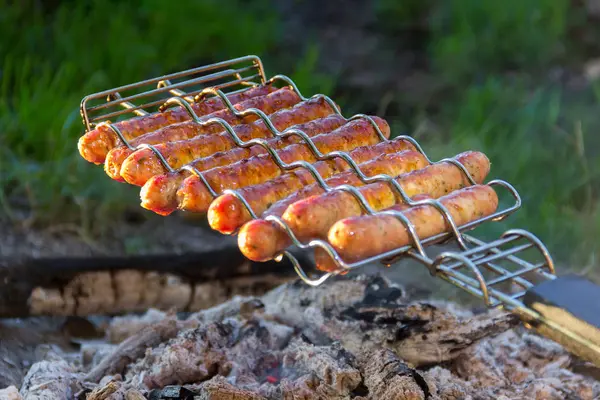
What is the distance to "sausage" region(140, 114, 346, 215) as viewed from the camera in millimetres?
2699

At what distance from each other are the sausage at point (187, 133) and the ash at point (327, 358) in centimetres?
82

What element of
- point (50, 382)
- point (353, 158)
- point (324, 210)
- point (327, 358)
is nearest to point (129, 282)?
point (50, 382)

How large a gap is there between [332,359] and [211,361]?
A: 1.65 ft

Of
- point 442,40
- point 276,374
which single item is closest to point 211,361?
point 276,374

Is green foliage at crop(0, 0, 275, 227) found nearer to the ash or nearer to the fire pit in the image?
the fire pit

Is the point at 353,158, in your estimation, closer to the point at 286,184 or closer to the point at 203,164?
the point at 286,184

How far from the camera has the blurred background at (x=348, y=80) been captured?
5160 millimetres

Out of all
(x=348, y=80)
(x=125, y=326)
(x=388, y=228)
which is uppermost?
(x=388, y=228)

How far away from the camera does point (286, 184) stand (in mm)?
2689

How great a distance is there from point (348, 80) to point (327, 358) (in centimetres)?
446

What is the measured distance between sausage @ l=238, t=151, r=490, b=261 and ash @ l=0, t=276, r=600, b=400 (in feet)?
2.40

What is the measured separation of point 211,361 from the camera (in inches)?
134

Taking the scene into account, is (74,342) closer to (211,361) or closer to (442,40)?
(211,361)

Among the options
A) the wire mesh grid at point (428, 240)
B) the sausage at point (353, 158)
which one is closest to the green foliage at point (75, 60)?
the wire mesh grid at point (428, 240)
